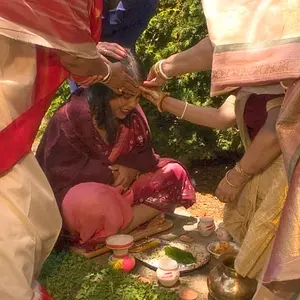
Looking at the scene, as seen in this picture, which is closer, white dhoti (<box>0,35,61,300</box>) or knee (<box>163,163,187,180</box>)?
white dhoti (<box>0,35,61,300</box>)

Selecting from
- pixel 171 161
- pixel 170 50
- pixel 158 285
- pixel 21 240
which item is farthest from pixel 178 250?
pixel 170 50

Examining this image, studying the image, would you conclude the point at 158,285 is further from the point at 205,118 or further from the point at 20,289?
the point at 20,289

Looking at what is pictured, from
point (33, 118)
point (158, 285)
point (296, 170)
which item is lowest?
point (158, 285)

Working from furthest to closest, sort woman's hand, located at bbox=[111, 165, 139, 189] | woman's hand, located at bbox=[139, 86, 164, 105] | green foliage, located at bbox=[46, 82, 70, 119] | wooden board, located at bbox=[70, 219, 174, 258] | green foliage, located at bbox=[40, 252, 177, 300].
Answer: green foliage, located at bbox=[46, 82, 70, 119], woman's hand, located at bbox=[111, 165, 139, 189], wooden board, located at bbox=[70, 219, 174, 258], woman's hand, located at bbox=[139, 86, 164, 105], green foliage, located at bbox=[40, 252, 177, 300]

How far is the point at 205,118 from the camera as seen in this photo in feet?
11.4

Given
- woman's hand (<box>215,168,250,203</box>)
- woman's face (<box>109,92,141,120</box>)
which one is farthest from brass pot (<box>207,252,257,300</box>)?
woman's face (<box>109,92,141,120</box>)

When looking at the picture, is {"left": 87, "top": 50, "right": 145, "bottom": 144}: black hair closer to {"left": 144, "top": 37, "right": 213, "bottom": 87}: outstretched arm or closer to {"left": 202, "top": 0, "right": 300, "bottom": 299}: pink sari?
{"left": 144, "top": 37, "right": 213, "bottom": 87}: outstretched arm

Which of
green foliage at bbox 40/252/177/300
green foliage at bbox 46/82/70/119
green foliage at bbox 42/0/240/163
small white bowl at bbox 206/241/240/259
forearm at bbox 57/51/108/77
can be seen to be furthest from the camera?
green foliage at bbox 46/82/70/119

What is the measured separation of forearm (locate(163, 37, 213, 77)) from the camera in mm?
3191

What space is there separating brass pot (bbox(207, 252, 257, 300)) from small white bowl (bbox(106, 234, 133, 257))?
0.59 meters

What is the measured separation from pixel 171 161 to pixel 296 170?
1.77 metres

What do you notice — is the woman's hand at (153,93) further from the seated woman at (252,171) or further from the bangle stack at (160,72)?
the bangle stack at (160,72)

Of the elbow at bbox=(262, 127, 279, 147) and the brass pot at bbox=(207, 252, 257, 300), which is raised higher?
the elbow at bbox=(262, 127, 279, 147)

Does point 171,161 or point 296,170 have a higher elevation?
point 296,170
